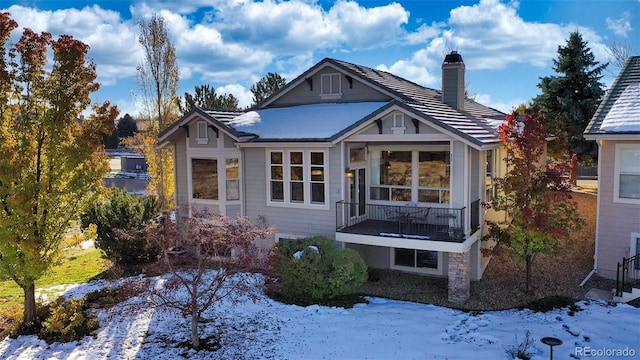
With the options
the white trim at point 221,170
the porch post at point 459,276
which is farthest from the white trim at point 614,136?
the white trim at point 221,170

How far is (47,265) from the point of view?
11641 mm

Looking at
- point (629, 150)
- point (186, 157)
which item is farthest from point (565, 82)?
point (186, 157)

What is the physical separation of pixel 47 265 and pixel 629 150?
51.1 feet

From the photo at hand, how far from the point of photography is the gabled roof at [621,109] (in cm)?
1309

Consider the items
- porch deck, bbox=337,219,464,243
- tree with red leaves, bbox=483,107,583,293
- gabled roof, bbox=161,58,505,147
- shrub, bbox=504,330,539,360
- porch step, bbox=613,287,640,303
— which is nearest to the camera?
shrub, bbox=504,330,539,360

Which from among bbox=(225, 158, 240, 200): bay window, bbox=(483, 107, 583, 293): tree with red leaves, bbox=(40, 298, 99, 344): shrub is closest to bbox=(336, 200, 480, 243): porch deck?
bbox=(483, 107, 583, 293): tree with red leaves

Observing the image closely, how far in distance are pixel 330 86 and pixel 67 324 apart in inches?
464

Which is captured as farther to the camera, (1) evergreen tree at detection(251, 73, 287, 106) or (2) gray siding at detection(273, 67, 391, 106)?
(1) evergreen tree at detection(251, 73, 287, 106)

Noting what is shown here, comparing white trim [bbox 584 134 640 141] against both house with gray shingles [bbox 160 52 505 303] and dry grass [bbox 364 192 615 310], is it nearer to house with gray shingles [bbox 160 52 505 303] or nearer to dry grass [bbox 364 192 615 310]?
house with gray shingles [bbox 160 52 505 303]

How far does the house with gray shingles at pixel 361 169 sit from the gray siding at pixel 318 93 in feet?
0.17

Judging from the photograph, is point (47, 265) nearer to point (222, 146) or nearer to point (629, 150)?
point (222, 146)

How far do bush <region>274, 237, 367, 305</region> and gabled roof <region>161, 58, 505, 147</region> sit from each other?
3.73 metres

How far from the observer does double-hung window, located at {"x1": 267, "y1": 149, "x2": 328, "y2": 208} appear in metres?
15.7

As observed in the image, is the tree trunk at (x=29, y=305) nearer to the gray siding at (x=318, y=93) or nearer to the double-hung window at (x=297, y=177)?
the double-hung window at (x=297, y=177)
